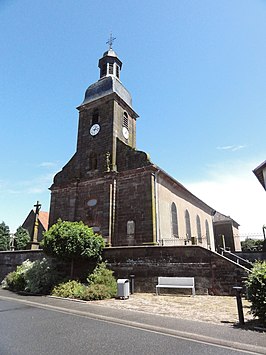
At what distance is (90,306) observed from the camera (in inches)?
352

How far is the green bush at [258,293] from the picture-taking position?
19.8 feet

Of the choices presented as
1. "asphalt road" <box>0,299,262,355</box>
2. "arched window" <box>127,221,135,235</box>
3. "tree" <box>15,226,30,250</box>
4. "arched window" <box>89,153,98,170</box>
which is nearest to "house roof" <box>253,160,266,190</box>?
"arched window" <box>127,221,135,235</box>

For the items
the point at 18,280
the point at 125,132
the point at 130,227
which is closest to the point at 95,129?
the point at 125,132

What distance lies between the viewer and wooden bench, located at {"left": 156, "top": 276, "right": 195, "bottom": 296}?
1087 centimetres

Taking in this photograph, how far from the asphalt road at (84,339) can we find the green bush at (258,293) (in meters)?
1.90

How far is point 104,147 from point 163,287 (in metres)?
13.2

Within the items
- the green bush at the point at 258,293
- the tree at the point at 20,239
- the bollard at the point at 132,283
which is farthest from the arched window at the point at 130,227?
the tree at the point at 20,239

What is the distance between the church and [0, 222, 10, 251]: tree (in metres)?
9.40

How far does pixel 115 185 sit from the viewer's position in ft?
64.1

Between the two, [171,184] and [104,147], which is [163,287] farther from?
[104,147]

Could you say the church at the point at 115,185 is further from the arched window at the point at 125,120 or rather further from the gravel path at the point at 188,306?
the gravel path at the point at 188,306

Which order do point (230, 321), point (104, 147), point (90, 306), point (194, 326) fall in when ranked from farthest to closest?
point (104, 147) < point (90, 306) < point (230, 321) < point (194, 326)

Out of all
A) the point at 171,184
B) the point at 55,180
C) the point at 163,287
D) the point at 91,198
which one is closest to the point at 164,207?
the point at 171,184

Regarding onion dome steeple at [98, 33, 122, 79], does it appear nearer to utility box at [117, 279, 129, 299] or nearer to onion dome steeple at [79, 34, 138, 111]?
onion dome steeple at [79, 34, 138, 111]
